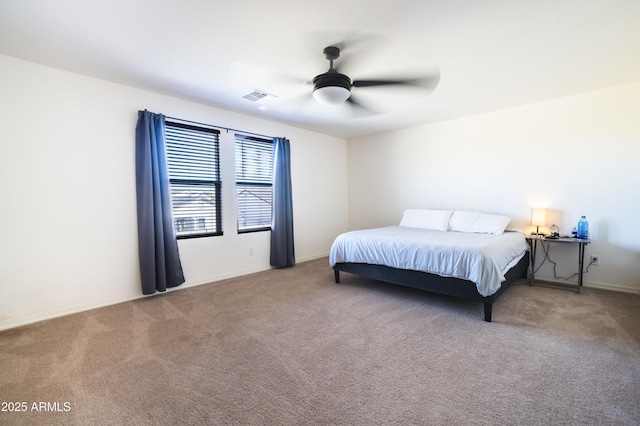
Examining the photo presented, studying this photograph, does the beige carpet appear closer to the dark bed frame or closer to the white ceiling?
the dark bed frame

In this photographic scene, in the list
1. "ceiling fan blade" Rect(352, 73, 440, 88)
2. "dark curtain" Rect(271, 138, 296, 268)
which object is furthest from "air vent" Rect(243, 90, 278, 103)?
"ceiling fan blade" Rect(352, 73, 440, 88)

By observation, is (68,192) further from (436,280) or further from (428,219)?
(428,219)

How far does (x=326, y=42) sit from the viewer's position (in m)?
2.25

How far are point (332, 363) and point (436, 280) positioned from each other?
4.82 ft

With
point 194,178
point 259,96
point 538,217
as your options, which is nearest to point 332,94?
point 259,96

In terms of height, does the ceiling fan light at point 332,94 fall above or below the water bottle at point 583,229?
above

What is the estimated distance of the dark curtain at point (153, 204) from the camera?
10.4 ft

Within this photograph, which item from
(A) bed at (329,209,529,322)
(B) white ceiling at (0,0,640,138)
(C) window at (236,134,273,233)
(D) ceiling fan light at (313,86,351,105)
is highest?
(B) white ceiling at (0,0,640,138)

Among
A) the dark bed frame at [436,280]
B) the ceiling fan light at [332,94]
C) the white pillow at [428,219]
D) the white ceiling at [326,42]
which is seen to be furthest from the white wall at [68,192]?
the white pillow at [428,219]

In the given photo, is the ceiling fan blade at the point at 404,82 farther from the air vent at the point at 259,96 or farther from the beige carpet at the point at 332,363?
the beige carpet at the point at 332,363

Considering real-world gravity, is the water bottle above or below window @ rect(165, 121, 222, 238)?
below

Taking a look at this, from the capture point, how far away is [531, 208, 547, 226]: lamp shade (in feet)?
11.6

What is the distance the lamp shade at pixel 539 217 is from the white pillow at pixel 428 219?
3.36ft

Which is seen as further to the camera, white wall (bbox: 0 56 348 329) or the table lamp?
the table lamp
